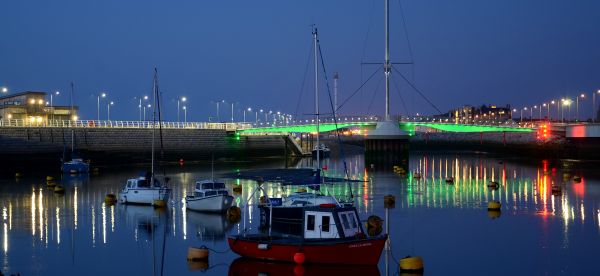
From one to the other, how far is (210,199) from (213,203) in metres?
0.26

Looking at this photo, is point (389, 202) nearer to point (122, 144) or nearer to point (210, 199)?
point (210, 199)

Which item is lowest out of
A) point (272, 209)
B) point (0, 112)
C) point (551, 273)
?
point (551, 273)

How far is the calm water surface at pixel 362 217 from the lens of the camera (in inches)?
1115

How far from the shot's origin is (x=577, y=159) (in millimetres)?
107625

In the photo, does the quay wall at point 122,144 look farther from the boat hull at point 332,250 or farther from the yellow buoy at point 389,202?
the boat hull at point 332,250

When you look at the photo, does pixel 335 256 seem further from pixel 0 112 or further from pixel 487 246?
pixel 0 112

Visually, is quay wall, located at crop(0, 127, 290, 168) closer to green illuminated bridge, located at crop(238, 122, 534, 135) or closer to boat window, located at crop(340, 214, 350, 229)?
green illuminated bridge, located at crop(238, 122, 534, 135)

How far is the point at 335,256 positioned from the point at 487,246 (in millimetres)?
8918

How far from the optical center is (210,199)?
4200 cm

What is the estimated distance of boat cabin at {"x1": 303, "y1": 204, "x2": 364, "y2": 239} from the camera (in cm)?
2680

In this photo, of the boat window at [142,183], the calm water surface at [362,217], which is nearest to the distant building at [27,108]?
the calm water surface at [362,217]

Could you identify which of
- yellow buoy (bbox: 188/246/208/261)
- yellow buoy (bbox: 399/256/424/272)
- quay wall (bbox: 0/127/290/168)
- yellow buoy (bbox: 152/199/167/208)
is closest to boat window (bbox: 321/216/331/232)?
yellow buoy (bbox: 399/256/424/272)

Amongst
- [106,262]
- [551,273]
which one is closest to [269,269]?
[106,262]

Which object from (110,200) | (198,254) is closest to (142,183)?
(110,200)
